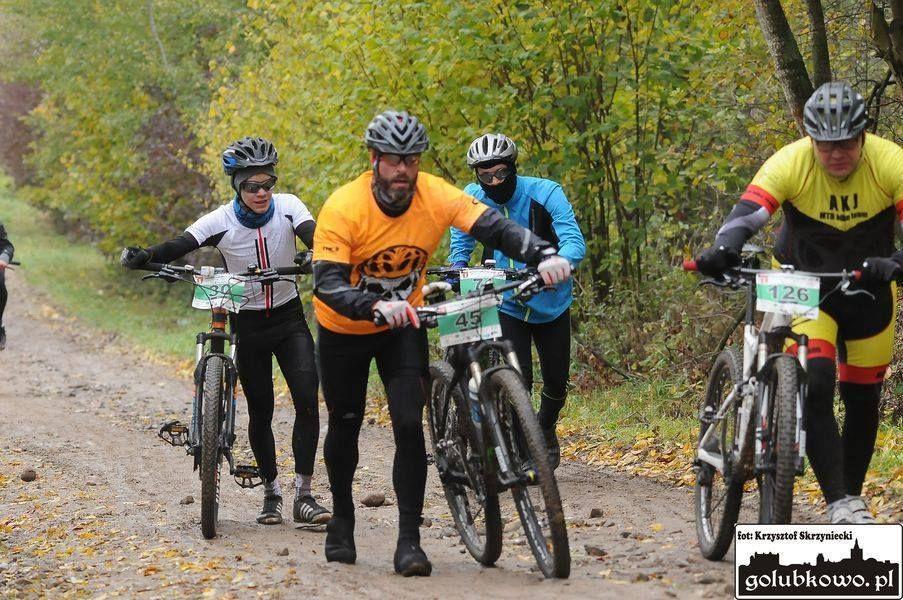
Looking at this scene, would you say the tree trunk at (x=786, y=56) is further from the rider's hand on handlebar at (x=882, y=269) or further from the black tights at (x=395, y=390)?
the black tights at (x=395, y=390)

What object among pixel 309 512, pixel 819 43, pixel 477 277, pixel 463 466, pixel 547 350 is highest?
pixel 819 43

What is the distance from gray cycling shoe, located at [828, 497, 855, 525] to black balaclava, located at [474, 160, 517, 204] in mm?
3214

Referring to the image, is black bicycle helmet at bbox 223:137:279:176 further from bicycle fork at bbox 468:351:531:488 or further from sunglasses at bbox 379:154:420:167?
bicycle fork at bbox 468:351:531:488

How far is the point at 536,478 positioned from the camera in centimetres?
554

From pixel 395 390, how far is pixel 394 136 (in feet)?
4.10

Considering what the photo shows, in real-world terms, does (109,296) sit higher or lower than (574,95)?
lower

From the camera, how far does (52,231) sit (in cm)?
5600

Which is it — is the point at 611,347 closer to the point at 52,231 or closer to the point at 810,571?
A: the point at 810,571

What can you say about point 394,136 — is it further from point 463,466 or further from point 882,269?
point 882,269

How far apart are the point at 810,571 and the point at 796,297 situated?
3.79ft

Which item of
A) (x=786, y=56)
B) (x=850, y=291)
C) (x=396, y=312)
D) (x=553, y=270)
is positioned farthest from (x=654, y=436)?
(x=396, y=312)

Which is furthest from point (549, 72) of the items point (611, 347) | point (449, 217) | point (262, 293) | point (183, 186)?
point (183, 186)

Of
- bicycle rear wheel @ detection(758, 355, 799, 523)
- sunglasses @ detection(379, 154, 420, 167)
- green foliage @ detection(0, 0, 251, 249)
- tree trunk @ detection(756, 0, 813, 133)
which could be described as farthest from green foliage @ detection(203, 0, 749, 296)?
green foliage @ detection(0, 0, 251, 249)

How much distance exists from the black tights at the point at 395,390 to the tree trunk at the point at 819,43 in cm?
485
